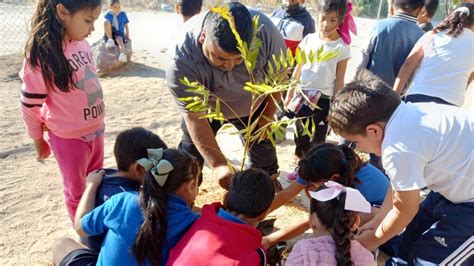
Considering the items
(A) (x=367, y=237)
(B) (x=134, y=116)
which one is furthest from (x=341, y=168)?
(B) (x=134, y=116)

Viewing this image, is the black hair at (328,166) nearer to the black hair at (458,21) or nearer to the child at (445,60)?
the child at (445,60)

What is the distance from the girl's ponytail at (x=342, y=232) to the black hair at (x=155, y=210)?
1.99ft

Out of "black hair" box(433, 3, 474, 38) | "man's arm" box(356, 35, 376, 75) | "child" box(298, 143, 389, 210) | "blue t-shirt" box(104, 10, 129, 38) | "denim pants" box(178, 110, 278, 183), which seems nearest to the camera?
"child" box(298, 143, 389, 210)

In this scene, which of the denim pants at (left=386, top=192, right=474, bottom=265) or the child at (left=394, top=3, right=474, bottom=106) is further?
the child at (left=394, top=3, right=474, bottom=106)

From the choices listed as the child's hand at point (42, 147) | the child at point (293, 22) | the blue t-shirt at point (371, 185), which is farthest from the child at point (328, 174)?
the child at point (293, 22)

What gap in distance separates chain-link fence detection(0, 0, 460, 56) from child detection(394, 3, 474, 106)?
7195 millimetres

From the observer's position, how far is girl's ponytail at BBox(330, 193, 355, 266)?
1553 mm

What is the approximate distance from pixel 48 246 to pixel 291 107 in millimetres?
1947

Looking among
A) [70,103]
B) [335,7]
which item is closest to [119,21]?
[335,7]

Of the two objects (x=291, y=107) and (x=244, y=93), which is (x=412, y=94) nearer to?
(x=291, y=107)

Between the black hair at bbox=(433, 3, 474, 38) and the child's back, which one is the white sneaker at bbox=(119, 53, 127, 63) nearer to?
the child's back

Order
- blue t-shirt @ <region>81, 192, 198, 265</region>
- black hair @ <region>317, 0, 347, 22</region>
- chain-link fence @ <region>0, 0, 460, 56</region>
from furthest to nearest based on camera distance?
chain-link fence @ <region>0, 0, 460, 56</region>
black hair @ <region>317, 0, 347, 22</region>
blue t-shirt @ <region>81, 192, 198, 265</region>

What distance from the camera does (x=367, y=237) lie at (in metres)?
1.87

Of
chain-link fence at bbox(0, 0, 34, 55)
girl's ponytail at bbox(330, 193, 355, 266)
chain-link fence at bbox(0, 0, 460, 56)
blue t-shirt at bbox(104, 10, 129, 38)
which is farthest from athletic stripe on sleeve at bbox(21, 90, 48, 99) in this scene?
chain-link fence at bbox(0, 0, 460, 56)
